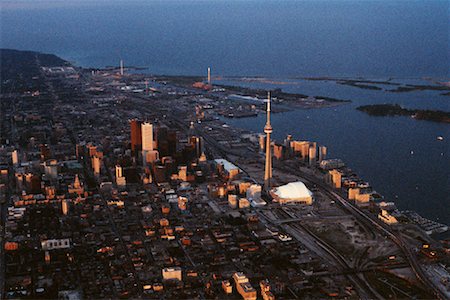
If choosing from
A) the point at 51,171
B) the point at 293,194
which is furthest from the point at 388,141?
the point at 51,171

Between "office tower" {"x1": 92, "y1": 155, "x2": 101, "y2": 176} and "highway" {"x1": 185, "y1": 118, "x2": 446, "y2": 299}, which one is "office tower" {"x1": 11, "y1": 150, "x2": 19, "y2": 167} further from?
"highway" {"x1": 185, "y1": 118, "x2": 446, "y2": 299}

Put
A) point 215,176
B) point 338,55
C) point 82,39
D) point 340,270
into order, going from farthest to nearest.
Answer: point 82,39 → point 338,55 → point 215,176 → point 340,270

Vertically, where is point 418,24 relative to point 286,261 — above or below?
above

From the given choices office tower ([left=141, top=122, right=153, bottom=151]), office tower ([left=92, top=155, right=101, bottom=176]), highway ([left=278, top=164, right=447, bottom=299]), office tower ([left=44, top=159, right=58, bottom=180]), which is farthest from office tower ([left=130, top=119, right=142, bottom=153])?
highway ([left=278, top=164, right=447, bottom=299])

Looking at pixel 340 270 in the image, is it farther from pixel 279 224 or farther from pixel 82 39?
pixel 82 39

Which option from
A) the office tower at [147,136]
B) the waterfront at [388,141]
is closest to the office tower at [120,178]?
the office tower at [147,136]

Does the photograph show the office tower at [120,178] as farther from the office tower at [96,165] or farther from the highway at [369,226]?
the highway at [369,226]

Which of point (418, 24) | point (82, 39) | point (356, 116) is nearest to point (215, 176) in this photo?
point (356, 116)
